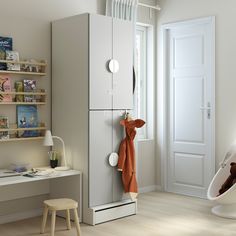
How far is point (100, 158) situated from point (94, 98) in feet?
2.09

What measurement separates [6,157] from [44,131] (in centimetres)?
50

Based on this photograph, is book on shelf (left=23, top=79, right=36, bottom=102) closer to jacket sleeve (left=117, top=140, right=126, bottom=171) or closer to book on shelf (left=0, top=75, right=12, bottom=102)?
book on shelf (left=0, top=75, right=12, bottom=102)

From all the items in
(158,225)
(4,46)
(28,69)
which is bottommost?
(158,225)

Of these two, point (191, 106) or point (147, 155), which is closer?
point (191, 106)

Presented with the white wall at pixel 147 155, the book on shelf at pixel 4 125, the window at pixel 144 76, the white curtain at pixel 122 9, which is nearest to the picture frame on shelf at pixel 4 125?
the book on shelf at pixel 4 125

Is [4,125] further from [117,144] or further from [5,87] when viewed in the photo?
[117,144]

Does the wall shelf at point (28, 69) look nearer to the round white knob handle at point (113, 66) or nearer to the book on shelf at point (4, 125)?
the book on shelf at point (4, 125)

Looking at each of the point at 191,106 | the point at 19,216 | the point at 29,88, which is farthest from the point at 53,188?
the point at 191,106

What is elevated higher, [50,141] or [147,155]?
[50,141]

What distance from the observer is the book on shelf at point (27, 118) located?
4.45m

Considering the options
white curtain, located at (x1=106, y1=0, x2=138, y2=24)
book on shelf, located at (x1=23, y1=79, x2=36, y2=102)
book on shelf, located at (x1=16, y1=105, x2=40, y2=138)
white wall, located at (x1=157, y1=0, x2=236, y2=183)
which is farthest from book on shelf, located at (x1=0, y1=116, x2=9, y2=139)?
white wall, located at (x1=157, y1=0, x2=236, y2=183)

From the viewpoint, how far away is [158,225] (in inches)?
168

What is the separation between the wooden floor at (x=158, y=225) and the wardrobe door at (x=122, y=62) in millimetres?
1244

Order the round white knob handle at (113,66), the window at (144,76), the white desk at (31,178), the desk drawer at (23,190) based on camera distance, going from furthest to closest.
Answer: the window at (144,76), the round white knob handle at (113,66), the desk drawer at (23,190), the white desk at (31,178)
